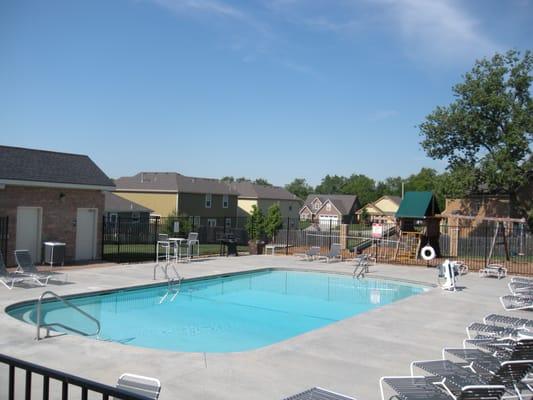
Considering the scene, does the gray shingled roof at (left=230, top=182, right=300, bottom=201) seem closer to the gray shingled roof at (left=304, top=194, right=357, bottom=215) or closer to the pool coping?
the gray shingled roof at (left=304, top=194, right=357, bottom=215)

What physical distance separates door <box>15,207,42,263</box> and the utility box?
44 cm

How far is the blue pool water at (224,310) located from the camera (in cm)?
1104

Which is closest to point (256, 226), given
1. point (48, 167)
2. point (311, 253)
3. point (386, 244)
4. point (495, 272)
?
point (386, 244)

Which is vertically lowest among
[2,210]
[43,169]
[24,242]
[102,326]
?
[102,326]

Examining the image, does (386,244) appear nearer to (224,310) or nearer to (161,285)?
(161,285)

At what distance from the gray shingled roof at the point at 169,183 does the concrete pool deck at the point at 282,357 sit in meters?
33.2

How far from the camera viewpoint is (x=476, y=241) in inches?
1160

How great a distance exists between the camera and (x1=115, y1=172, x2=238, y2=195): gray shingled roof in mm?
46031

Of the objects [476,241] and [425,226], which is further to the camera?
[476,241]

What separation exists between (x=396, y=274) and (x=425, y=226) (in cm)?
631

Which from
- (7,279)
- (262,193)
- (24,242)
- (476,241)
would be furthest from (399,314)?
(262,193)

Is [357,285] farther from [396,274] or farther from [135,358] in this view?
[135,358]

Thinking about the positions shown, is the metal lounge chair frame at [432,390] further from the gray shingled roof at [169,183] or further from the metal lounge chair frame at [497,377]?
the gray shingled roof at [169,183]

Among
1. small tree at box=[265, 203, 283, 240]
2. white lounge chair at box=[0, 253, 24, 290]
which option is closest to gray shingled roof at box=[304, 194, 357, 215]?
small tree at box=[265, 203, 283, 240]
